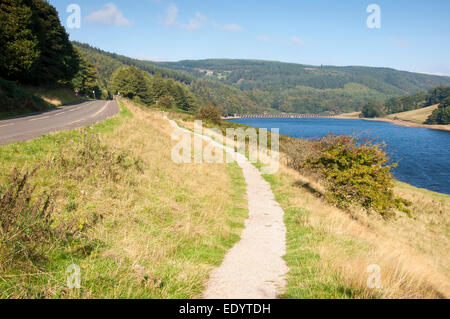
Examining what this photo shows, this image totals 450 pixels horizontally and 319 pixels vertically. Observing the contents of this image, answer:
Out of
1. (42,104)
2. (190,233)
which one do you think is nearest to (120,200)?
(190,233)

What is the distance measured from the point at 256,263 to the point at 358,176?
926 cm

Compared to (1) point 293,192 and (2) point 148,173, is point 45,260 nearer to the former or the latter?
(2) point 148,173

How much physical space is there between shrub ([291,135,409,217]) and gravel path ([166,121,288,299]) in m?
4.26

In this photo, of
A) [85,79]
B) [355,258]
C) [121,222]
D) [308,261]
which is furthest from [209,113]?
[355,258]

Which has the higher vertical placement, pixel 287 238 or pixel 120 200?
pixel 120 200

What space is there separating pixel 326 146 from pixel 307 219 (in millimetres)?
7277

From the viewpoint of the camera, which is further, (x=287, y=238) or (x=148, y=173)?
(x=148, y=173)

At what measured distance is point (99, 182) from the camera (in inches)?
355

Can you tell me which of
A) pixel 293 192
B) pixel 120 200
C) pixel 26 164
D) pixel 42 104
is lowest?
pixel 293 192

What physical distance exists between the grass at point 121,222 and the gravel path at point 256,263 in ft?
1.00

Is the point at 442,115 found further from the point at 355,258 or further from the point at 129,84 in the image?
the point at 355,258

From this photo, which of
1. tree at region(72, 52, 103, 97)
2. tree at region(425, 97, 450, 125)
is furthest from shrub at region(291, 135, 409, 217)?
tree at region(425, 97, 450, 125)

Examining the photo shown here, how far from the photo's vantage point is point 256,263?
629 centimetres
